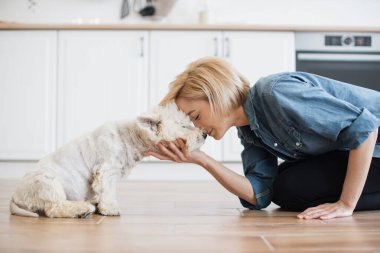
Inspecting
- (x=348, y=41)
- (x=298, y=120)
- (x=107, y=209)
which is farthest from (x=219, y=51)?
(x=107, y=209)

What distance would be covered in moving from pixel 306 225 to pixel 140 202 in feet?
2.98

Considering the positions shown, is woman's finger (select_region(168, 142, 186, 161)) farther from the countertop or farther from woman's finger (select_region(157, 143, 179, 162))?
the countertop

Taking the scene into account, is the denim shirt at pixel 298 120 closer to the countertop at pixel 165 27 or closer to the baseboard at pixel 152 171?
the baseboard at pixel 152 171

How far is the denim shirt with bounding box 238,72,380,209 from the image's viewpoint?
5.24ft

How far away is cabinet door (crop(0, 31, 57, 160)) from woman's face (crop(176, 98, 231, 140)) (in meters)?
2.13

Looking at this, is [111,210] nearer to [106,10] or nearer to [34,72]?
[34,72]

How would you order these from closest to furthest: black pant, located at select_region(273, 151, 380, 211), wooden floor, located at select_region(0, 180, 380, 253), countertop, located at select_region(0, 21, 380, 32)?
wooden floor, located at select_region(0, 180, 380, 253) → black pant, located at select_region(273, 151, 380, 211) → countertop, located at select_region(0, 21, 380, 32)

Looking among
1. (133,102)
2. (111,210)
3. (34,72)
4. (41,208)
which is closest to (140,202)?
(111,210)

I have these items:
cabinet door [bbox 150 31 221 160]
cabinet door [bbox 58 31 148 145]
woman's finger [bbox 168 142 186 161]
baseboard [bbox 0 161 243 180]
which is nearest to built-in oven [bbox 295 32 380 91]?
A: cabinet door [bbox 150 31 221 160]

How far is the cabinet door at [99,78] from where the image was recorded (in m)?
3.59

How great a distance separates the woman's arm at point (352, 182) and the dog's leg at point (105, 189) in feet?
2.37

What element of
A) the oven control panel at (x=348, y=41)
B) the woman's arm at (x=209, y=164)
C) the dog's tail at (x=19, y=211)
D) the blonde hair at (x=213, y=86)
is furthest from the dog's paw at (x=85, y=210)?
the oven control panel at (x=348, y=41)

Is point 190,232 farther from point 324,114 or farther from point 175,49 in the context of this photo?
point 175,49

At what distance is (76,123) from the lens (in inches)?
141
